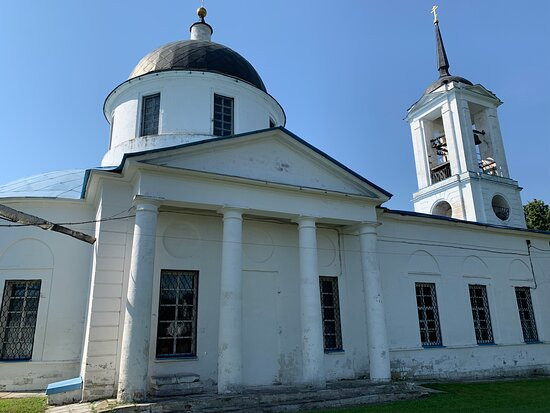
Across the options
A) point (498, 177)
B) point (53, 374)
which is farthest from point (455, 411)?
point (498, 177)

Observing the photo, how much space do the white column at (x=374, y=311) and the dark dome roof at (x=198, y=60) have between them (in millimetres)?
6602

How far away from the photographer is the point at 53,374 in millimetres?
9234

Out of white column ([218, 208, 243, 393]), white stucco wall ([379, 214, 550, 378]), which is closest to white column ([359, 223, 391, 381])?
white stucco wall ([379, 214, 550, 378])

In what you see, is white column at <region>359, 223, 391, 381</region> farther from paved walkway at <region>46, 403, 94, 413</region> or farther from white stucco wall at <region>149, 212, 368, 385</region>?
paved walkway at <region>46, 403, 94, 413</region>

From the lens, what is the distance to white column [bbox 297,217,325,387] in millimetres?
9152

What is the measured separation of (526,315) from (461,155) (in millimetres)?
6507

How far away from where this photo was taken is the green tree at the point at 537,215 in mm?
27219

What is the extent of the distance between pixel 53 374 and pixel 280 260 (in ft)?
18.4

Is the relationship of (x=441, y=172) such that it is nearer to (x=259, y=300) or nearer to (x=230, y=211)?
(x=259, y=300)

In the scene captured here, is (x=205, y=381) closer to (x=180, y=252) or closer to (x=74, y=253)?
(x=180, y=252)

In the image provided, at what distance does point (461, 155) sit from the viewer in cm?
1770

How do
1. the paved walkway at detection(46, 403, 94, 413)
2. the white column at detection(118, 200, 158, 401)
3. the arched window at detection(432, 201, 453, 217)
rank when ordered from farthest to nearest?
the arched window at detection(432, 201, 453, 217)
the white column at detection(118, 200, 158, 401)
the paved walkway at detection(46, 403, 94, 413)

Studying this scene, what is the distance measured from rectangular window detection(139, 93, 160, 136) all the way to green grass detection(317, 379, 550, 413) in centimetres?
933

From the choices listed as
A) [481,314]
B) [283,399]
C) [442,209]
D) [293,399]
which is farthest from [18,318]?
[442,209]
